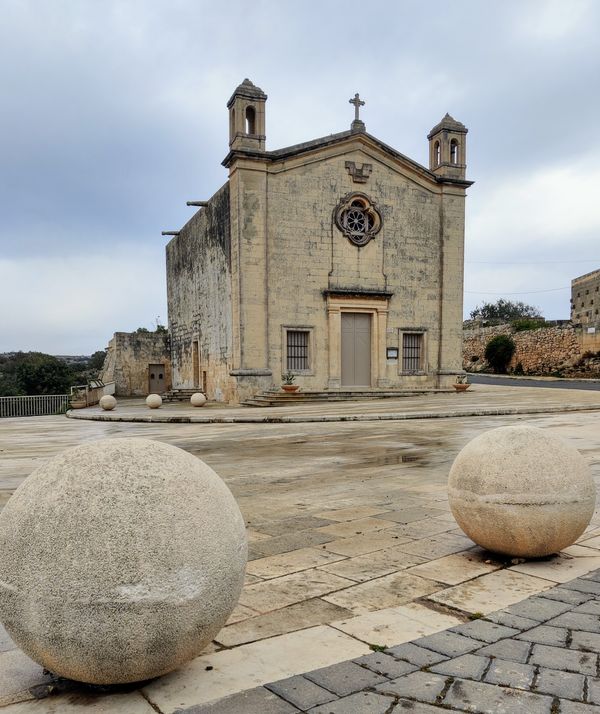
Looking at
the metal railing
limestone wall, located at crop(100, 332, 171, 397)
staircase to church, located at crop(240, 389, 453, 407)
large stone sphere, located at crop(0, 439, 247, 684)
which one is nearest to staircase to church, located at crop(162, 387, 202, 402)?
the metal railing

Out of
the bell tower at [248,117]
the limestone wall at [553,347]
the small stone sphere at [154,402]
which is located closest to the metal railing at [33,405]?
the small stone sphere at [154,402]

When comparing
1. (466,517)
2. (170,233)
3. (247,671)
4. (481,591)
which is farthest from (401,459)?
(170,233)

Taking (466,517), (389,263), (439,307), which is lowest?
(466,517)

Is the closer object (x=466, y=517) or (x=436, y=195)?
(x=466, y=517)

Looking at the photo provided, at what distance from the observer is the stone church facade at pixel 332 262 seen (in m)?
23.0

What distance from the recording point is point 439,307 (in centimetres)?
2631

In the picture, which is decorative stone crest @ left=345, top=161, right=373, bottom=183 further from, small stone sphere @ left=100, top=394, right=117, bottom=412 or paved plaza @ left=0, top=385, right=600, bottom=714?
paved plaza @ left=0, top=385, right=600, bottom=714

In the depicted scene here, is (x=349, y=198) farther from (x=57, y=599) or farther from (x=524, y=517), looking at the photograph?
(x=57, y=599)

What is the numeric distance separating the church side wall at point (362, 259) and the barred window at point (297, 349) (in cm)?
31

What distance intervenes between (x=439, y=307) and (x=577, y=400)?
313 inches

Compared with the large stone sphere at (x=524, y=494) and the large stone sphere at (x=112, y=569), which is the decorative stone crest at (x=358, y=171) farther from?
the large stone sphere at (x=112, y=569)

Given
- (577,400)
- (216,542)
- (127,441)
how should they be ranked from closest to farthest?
1. (216,542)
2. (127,441)
3. (577,400)

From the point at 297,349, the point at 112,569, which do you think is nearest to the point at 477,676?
the point at 112,569

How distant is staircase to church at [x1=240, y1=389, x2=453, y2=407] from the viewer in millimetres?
22016
